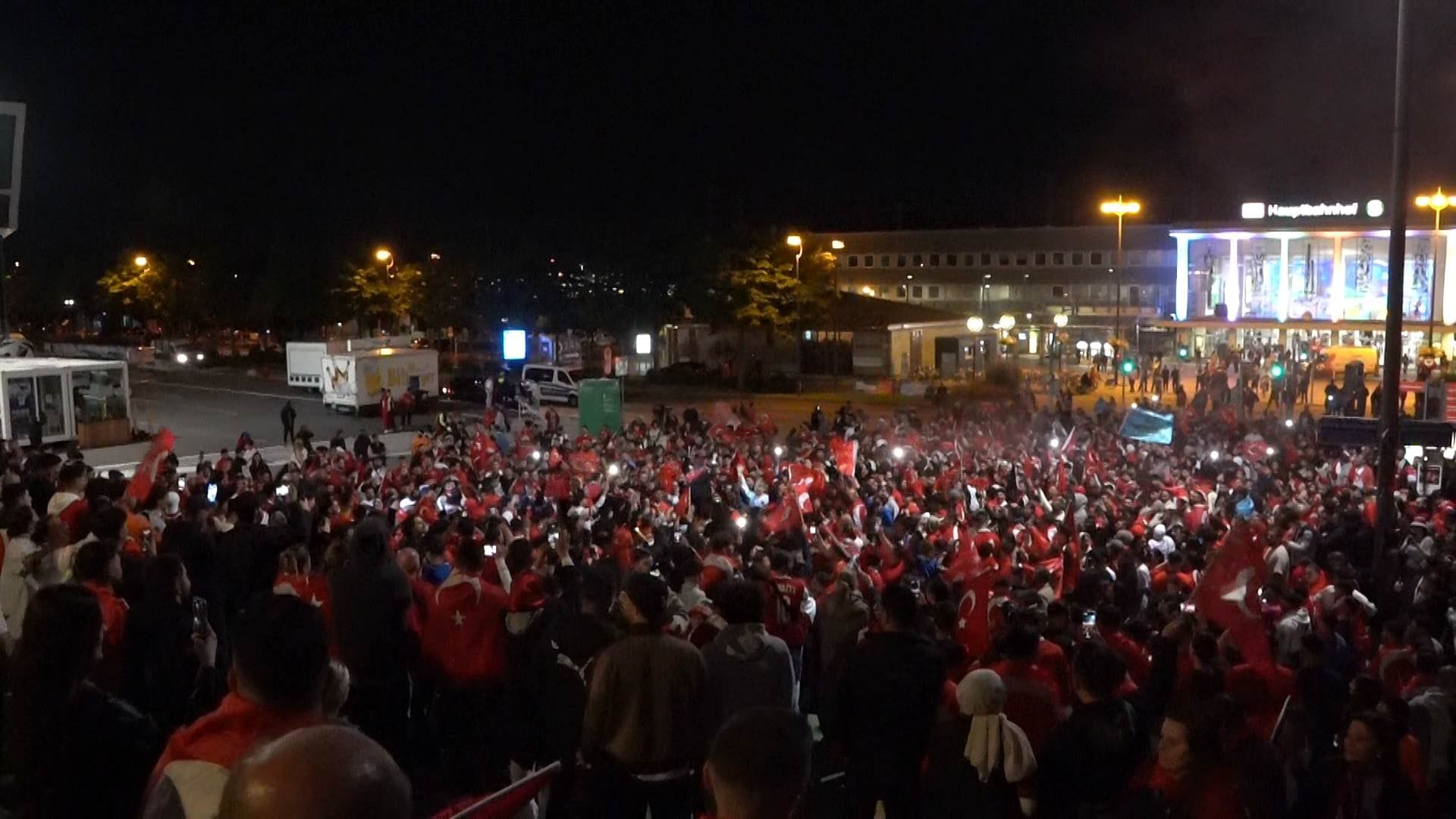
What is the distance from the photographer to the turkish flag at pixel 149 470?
38.5 ft

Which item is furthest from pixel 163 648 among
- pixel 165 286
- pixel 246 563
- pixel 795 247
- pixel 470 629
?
pixel 165 286

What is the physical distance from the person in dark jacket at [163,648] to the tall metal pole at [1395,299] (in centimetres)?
912

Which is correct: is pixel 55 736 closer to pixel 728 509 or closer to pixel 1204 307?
pixel 728 509

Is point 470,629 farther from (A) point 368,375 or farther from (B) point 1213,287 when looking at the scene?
(B) point 1213,287

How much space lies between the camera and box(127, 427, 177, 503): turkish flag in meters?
11.7

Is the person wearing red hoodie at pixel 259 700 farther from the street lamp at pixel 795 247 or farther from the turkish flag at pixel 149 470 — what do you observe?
the street lamp at pixel 795 247

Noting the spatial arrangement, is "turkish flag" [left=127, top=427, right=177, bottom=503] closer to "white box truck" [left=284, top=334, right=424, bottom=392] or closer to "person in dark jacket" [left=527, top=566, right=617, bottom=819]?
"person in dark jacket" [left=527, top=566, right=617, bottom=819]

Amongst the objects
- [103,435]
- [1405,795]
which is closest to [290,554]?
[1405,795]

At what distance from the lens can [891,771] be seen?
478cm

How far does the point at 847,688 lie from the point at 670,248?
150 feet

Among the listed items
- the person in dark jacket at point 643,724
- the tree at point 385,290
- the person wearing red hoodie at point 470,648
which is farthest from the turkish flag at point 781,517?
the tree at point 385,290

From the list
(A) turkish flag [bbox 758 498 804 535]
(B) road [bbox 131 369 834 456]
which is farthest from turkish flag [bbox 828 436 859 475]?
(B) road [bbox 131 369 834 456]

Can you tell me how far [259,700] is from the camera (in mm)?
3035

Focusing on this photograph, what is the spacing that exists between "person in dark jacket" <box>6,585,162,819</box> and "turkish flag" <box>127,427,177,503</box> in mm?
7692
